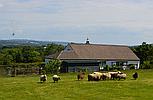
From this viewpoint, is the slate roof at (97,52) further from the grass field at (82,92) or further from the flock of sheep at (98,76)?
the grass field at (82,92)

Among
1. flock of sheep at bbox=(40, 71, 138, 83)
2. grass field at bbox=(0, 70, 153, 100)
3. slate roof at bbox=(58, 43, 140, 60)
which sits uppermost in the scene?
slate roof at bbox=(58, 43, 140, 60)

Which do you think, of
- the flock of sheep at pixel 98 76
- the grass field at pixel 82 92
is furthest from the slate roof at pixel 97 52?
the grass field at pixel 82 92

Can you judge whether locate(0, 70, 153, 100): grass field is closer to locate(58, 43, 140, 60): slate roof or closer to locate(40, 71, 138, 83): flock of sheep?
locate(40, 71, 138, 83): flock of sheep

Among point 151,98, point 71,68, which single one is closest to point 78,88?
point 151,98

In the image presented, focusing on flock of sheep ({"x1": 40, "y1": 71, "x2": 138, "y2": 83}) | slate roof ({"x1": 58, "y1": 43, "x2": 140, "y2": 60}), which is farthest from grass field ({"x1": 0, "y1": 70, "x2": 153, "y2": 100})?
slate roof ({"x1": 58, "y1": 43, "x2": 140, "y2": 60})

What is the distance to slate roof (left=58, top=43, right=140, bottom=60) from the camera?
93.2m

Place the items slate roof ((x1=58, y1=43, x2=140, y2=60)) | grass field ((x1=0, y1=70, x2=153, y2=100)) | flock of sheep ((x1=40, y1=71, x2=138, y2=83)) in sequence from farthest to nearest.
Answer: slate roof ((x1=58, y1=43, x2=140, y2=60)) → flock of sheep ((x1=40, y1=71, x2=138, y2=83)) → grass field ((x1=0, y1=70, x2=153, y2=100))

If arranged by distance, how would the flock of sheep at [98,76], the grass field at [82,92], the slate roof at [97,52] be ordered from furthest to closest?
1. the slate roof at [97,52]
2. the flock of sheep at [98,76]
3. the grass field at [82,92]

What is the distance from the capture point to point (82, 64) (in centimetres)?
9169

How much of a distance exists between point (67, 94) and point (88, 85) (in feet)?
21.8

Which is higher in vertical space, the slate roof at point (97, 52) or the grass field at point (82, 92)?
the slate roof at point (97, 52)

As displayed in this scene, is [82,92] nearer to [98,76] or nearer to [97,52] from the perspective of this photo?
[98,76]

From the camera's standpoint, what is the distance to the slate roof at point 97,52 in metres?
93.2

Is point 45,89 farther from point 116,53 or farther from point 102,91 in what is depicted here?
point 116,53
